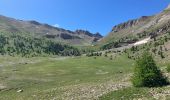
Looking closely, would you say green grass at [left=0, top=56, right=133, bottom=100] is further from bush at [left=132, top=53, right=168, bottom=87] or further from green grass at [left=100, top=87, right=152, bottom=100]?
bush at [left=132, top=53, right=168, bottom=87]

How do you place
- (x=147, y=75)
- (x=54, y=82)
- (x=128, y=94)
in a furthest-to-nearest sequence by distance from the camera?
1. (x=54, y=82)
2. (x=147, y=75)
3. (x=128, y=94)

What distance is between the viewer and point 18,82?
10088cm

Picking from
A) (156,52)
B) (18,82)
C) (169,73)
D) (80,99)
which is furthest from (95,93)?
(156,52)

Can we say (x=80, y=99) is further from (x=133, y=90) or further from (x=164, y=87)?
(x=164, y=87)

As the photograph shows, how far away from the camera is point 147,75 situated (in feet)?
171

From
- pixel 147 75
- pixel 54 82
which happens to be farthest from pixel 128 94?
pixel 54 82

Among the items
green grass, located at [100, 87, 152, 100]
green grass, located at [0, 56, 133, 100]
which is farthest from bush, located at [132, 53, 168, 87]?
green grass, located at [0, 56, 133, 100]

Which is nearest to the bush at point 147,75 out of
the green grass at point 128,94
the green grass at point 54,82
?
the green grass at point 128,94

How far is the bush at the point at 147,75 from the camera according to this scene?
172ft

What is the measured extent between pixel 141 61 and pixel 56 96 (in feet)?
51.2

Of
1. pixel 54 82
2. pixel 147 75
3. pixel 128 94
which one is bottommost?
pixel 54 82

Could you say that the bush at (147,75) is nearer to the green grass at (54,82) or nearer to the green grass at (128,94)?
the green grass at (128,94)

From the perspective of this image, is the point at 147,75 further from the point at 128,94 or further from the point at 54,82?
the point at 54,82

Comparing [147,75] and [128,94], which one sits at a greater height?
[147,75]
